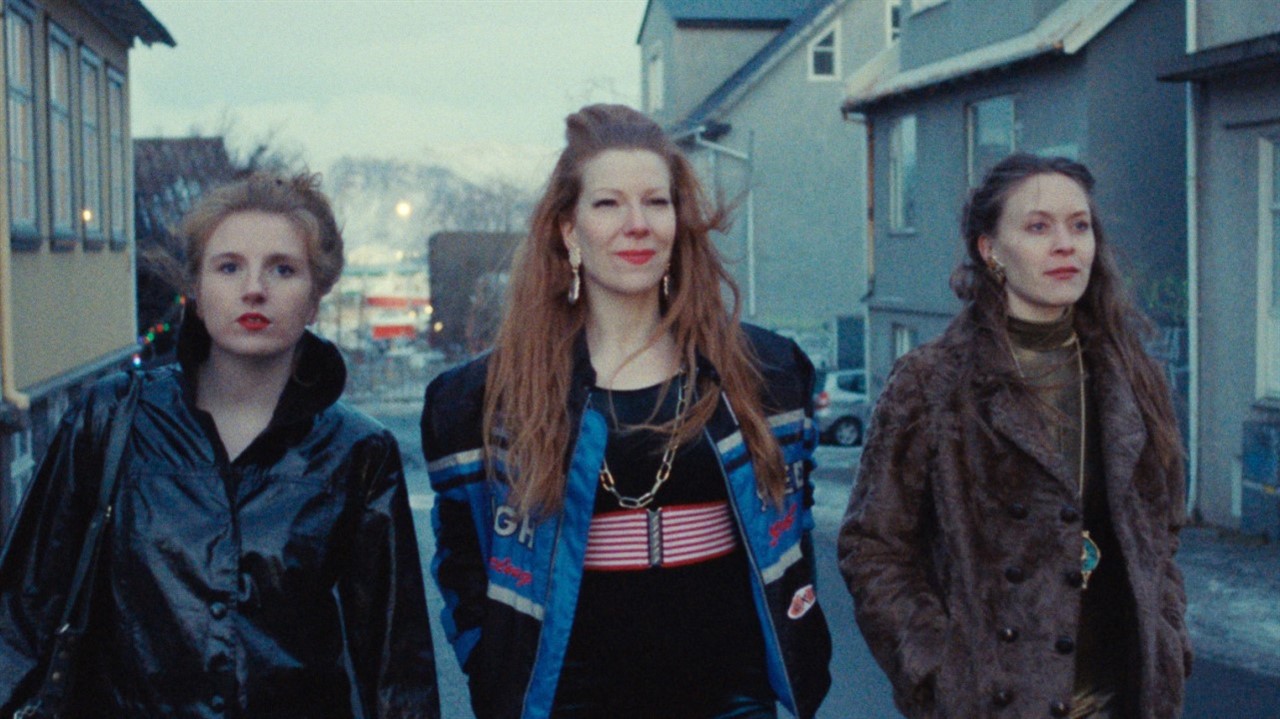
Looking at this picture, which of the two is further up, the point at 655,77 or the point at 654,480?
the point at 655,77

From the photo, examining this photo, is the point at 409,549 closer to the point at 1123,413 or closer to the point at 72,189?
the point at 1123,413

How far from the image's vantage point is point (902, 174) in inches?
902

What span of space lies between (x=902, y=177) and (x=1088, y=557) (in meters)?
19.6

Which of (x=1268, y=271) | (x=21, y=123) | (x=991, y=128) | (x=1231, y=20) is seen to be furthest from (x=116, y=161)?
(x=1268, y=271)

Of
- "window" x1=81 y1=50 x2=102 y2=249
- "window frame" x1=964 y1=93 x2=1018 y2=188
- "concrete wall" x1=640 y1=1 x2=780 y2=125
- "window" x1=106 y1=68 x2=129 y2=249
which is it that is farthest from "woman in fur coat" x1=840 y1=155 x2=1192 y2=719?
"concrete wall" x1=640 y1=1 x2=780 y2=125

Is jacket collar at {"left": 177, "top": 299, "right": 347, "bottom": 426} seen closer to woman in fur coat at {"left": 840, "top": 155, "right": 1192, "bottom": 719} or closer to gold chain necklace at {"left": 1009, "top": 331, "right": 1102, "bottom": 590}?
woman in fur coat at {"left": 840, "top": 155, "right": 1192, "bottom": 719}

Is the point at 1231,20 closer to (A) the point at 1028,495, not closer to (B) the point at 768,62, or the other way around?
(A) the point at 1028,495

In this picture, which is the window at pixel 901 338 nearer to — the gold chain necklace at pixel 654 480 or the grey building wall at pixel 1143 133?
the grey building wall at pixel 1143 133

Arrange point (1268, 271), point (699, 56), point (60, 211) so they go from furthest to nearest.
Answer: point (699, 56) < point (60, 211) < point (1268, 271)

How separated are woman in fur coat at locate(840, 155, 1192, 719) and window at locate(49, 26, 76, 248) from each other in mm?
13599

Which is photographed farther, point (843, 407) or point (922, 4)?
point (843, 407)

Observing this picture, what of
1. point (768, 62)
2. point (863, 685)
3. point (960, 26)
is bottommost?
point (863, 685)

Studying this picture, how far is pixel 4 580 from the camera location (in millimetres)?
3184

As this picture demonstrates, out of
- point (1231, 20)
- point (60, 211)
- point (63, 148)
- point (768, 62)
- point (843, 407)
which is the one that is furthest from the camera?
point (768, 62)
